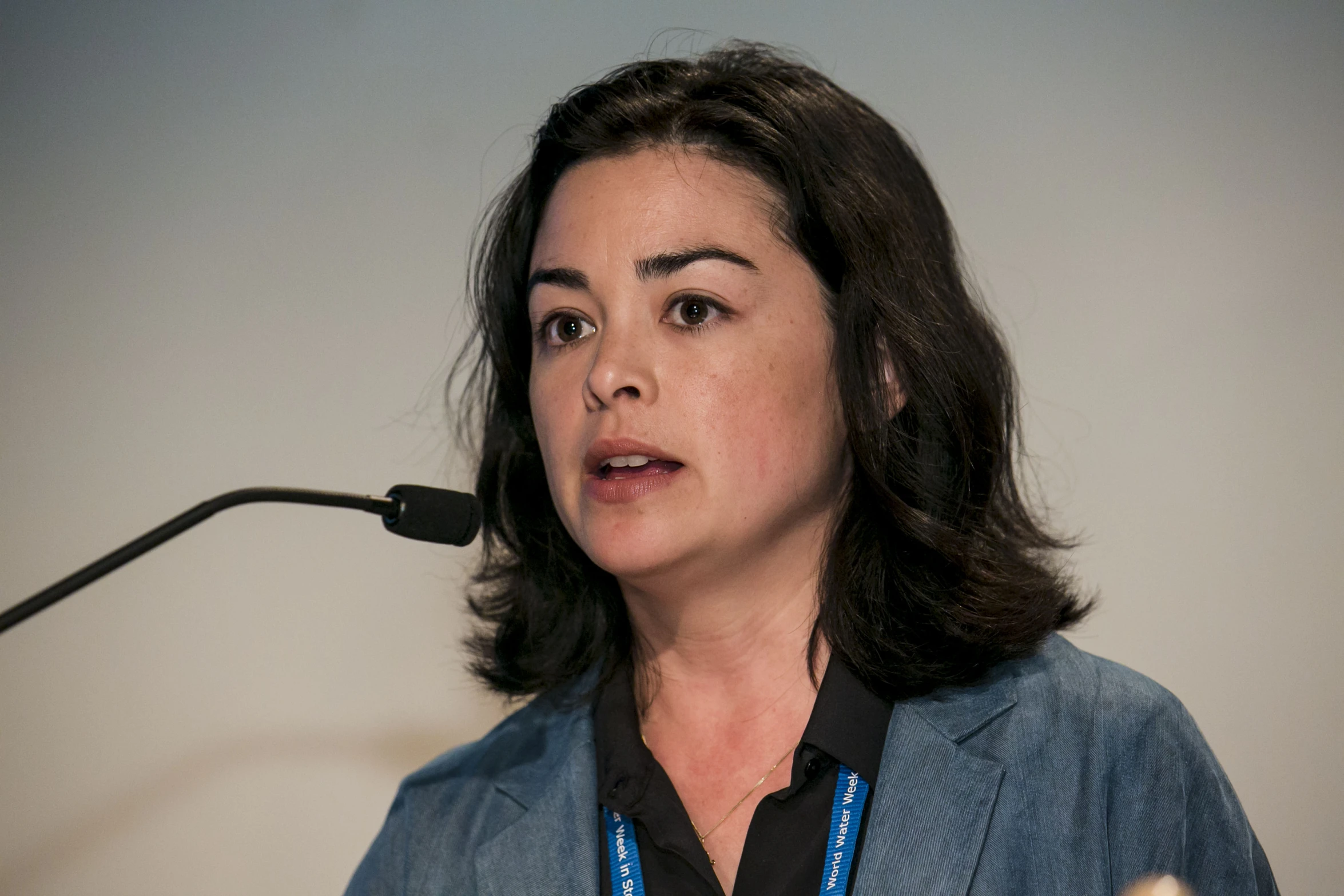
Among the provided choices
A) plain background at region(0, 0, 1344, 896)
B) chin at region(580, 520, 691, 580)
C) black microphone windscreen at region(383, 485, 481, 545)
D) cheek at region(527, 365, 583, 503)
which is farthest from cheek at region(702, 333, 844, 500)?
plain background at region(0, 0, 1344, 896)

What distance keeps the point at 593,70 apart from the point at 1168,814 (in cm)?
166

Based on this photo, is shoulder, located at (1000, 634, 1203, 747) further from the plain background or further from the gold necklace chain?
the plain background

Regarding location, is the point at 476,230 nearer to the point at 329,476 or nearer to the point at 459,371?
the point at 459,371

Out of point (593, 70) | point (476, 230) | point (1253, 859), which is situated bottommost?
point (1253, 859)

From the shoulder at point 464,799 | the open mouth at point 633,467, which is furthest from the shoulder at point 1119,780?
the shoulder at point 464,799

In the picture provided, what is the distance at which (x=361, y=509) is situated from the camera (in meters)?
1.24

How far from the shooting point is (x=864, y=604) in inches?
64.6

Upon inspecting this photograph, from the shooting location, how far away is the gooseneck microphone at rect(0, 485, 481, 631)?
1019 millimetres

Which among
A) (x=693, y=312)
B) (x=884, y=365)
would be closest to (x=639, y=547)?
(x=693, y=312)

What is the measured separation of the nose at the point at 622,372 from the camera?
1.50m

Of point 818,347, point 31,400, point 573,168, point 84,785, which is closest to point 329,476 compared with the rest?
point 31,400

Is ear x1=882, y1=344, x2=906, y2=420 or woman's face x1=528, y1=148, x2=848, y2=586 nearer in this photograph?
woman's face x1=528, y1=148, x2=848, y2=586

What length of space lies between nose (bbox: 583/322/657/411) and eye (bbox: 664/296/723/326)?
0.07 metres

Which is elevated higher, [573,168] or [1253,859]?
[573,168]
